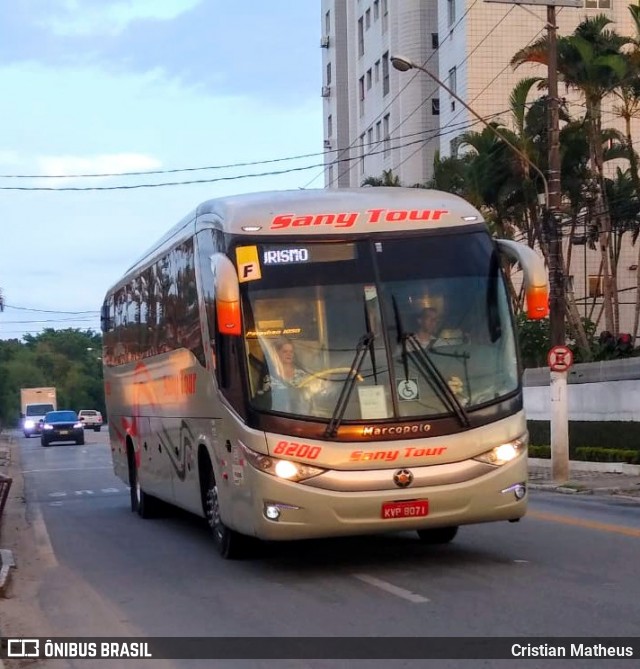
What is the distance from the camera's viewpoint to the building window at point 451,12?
4678cm

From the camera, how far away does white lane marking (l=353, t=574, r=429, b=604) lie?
382 inches

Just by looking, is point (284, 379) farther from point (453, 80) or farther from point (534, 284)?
point (453, 80)

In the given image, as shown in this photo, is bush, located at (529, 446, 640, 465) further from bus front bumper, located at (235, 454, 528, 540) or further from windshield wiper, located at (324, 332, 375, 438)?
windshield wiper, located at (324, 332, 375, 438)

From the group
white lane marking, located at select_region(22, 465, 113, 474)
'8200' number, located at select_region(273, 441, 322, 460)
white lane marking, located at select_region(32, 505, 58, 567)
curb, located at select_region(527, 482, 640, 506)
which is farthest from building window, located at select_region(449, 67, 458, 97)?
'8200' number, located at select_region(273, 441, 322, 460)

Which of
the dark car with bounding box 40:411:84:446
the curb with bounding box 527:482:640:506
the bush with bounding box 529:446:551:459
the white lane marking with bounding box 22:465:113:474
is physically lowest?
the dark car with bounding box 40:411:84:446

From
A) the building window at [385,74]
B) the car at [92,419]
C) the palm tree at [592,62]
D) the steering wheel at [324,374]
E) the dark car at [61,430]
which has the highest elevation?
the building window at [385,74]

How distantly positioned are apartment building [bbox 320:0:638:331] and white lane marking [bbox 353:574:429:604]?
92.0 ft

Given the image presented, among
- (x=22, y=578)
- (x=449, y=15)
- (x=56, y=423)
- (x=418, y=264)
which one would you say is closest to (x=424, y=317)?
(x=418, y=264)

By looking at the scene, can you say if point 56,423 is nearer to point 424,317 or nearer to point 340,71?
point 340,71

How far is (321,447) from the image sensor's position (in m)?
10.5

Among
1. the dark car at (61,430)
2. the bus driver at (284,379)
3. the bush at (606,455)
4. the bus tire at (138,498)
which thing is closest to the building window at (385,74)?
the dark car at (61,430)

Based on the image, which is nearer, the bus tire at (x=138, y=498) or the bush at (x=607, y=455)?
the bus tire at (x=138, y=498)

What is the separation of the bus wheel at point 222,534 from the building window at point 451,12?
3700cm

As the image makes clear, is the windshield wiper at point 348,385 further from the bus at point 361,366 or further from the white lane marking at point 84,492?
the white lane marking at point 84,492
